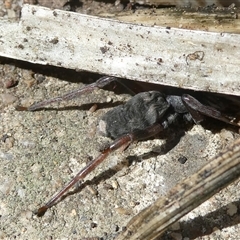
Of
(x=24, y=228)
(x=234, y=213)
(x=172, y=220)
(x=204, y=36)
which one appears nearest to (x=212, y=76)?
(x=204, y=36)

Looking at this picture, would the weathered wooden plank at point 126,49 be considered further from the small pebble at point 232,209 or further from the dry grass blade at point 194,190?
the dry grass blade at point 194,190

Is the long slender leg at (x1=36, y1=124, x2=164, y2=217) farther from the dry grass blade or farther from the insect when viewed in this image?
the dry grass blade

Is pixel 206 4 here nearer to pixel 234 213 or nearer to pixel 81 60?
pixel 81 60

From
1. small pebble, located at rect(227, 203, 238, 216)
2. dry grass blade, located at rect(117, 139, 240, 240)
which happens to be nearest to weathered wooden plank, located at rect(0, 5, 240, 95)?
small pebble, located at rect(227, 203, 238, 216)

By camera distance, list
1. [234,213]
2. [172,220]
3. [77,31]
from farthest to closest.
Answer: [77,31] → [234,213] → [172,220]

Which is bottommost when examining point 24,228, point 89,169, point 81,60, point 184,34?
point 24,228

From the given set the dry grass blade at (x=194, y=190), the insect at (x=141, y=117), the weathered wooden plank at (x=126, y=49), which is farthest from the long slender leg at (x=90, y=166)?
the dry grass blade at (x=194, y=190)

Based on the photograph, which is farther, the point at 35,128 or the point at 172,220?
the point at 35,128
